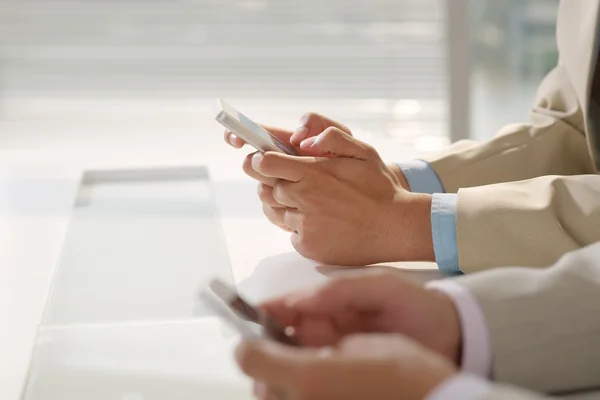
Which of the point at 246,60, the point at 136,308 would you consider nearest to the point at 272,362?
the point at 136,308

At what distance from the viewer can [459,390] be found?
0.47 meters

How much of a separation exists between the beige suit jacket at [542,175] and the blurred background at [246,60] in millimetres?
1638

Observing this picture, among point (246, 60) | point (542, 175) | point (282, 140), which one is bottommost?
point (246, 60)

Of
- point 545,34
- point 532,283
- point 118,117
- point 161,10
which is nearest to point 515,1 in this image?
point 545,34

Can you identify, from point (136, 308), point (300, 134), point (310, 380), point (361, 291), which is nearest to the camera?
point (310, 380)

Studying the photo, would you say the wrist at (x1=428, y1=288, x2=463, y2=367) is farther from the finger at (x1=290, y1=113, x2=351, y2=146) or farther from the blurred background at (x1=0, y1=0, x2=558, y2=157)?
the blurred background at (x1=0, y1=0, x2=558, y2=157)

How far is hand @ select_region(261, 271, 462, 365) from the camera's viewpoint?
1.88 feet

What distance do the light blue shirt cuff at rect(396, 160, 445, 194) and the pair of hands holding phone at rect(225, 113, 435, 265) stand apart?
5.8 inches

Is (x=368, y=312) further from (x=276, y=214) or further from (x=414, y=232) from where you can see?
(x=276, y=214)

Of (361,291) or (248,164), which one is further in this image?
(248,164)

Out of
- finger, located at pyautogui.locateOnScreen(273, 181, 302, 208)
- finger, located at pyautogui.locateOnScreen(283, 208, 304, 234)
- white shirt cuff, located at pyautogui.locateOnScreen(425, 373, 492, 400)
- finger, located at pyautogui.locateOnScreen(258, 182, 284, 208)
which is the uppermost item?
white shirt cuff, located at pyautogui.locateOnScreen(425, 373, 492, 400)

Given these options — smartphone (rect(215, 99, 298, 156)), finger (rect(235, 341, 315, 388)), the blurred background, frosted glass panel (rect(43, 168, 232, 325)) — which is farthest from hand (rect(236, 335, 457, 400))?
the blurred background

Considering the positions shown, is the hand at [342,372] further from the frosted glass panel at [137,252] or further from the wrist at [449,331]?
the frosted glass panel at [137,252]

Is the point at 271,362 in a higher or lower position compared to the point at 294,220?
higher
